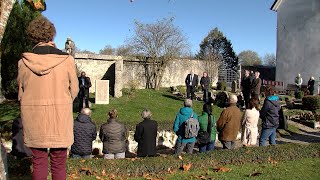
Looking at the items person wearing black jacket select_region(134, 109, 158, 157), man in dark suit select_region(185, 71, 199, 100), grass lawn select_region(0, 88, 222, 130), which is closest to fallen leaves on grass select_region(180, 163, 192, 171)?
person wearing black jacket select_region(134, 109, 158, 157)

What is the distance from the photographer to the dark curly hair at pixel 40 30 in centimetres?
404

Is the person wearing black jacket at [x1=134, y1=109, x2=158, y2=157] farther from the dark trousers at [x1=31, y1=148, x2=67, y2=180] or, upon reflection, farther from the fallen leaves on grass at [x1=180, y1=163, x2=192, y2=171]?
the dark trousers at [x1=31, y1=148, x2=67, y2=180]

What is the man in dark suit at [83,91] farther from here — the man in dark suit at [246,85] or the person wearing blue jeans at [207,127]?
the person wearing blue jeans at [207,127]

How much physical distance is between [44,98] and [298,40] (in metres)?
35.0

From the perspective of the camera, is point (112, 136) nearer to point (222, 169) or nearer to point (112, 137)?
point (112, 137)

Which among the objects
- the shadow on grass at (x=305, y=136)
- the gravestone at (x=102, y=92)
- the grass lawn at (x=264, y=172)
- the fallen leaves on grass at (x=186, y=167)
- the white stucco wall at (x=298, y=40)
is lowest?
the shadow on grass at (x=305, y=136)

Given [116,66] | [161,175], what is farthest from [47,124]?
[116,66]

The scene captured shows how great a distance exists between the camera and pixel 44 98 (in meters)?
3.90

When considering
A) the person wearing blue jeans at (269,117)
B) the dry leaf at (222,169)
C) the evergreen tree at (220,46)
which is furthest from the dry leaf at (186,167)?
the evergreen tree at (220,46)

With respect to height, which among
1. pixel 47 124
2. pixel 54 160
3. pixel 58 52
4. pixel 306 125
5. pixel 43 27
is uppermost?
pixel 43 27

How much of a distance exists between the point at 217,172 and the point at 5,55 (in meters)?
16.0

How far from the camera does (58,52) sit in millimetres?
4031

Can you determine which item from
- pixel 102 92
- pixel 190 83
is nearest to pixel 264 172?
pixel 102 92

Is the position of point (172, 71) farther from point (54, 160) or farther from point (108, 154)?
point (54, 160)
